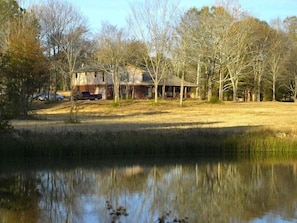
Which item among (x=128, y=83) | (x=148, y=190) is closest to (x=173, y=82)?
(x=128, y=83)

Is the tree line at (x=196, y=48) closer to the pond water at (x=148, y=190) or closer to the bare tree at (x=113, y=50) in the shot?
the bare tree at (x=113, y=50)

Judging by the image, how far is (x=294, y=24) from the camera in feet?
315

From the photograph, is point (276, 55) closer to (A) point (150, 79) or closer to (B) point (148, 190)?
(A) point (150, 79)

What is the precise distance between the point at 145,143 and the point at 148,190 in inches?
321

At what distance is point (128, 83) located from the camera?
8988 cm

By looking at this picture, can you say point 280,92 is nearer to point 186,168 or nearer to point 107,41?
point 107,41

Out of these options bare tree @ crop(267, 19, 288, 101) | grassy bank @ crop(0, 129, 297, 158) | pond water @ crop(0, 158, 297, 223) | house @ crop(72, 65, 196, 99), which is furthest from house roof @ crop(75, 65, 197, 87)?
pond water @ crop(0, 158, 297, 223)


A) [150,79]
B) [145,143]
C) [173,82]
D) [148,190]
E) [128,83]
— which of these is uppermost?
[150,79]

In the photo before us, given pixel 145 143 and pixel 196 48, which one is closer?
pixel 145 143

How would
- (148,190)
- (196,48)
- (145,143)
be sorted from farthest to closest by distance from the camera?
(196,48), (145,143), (148,190)

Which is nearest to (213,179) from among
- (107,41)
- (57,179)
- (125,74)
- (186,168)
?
(186,168)

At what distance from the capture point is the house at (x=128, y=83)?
89875 mm

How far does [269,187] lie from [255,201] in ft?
9.58

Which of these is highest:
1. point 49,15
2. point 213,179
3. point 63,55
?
point 49,15
